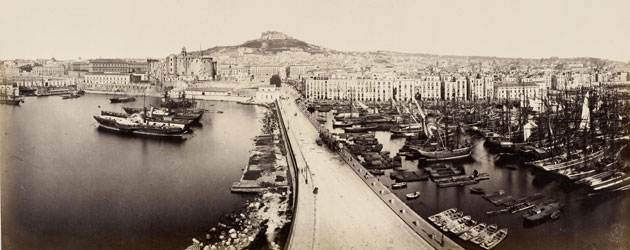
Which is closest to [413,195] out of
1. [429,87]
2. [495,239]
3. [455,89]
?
[495,239]

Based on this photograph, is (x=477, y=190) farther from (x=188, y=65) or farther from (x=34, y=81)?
(x=34, y=81)

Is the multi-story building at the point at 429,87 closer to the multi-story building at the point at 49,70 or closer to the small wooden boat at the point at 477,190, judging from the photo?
the small wooden boat at the point at 477,190

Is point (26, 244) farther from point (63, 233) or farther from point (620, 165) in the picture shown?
point (620, 165)

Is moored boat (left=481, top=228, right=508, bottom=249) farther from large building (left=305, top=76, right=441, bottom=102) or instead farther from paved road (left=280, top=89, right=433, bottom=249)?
large building (left=305, top=76, right=441, bottom=102)

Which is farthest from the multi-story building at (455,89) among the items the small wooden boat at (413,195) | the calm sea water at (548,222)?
the small wooden boat at (413,195)

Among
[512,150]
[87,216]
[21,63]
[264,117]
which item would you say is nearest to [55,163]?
[87,216]
